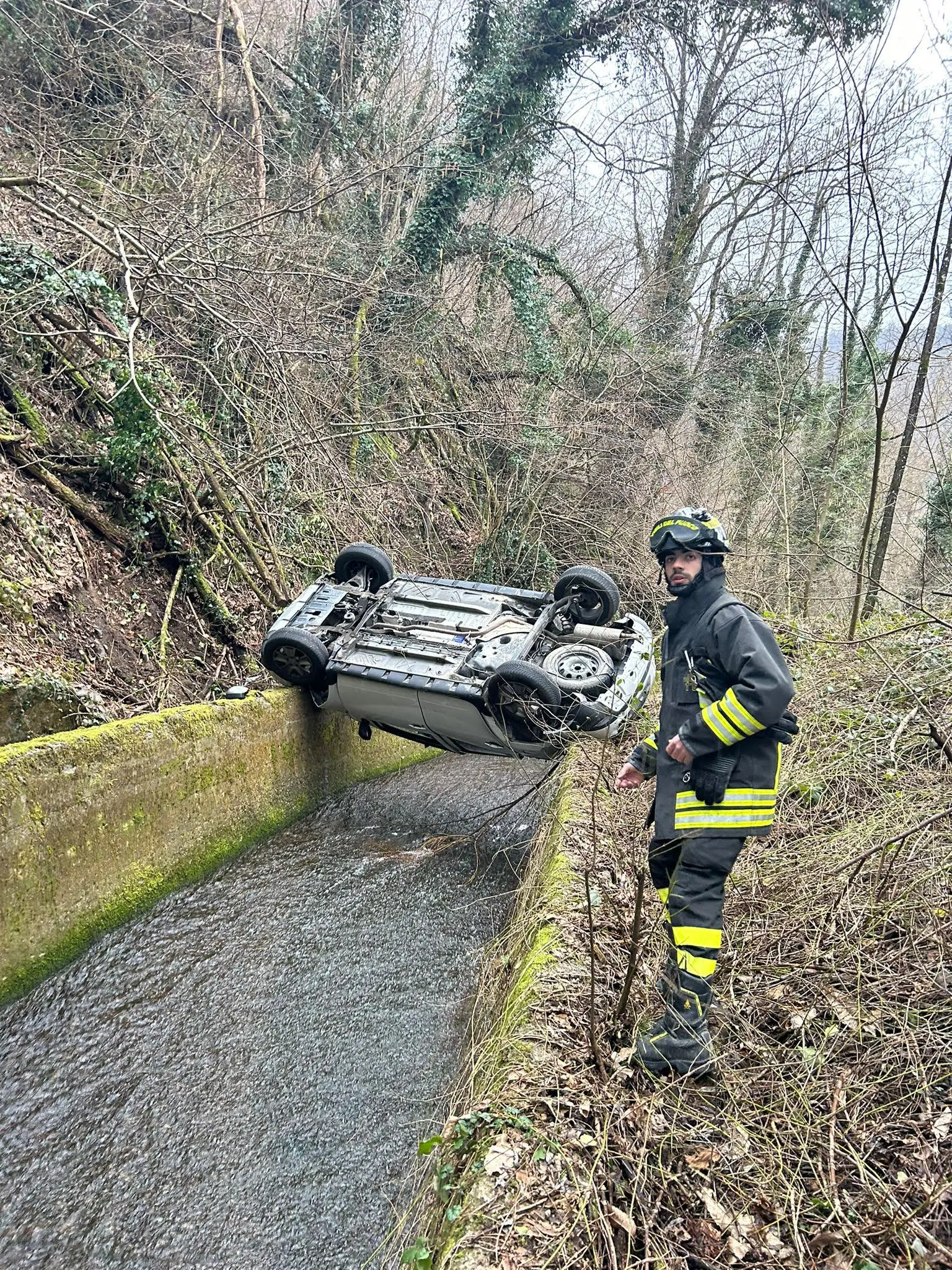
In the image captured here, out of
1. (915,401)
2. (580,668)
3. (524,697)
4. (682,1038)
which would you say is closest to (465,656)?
(524,697)

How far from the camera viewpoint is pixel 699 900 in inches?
113

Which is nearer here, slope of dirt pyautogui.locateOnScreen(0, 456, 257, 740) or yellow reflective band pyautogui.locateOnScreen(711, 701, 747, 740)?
yellow reflective band pyautogui.locateOnScreen(711, 701, 747, 740)

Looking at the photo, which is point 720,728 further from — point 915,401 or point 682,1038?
point 915,401

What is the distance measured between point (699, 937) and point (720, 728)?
0.72m

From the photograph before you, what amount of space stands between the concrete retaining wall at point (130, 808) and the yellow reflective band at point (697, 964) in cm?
325

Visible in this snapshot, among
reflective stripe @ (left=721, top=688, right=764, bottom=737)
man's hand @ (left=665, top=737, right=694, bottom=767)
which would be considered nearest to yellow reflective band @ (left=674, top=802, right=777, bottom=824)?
man's hand @ (left=665, top=737, right=694, bottom=767)

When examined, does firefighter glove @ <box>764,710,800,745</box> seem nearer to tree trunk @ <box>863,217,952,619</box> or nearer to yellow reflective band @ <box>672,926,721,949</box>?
yellow reflective band @ <box>672,926,721,949</box>

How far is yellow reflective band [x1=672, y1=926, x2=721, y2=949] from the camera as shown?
9.27ft

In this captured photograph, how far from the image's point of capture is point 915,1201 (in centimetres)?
217

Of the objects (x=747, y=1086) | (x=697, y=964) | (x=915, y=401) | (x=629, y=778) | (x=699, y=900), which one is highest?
(x=915, y=401)

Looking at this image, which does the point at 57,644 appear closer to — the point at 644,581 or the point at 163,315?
the point at 163,315

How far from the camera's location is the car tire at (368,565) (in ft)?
23.6

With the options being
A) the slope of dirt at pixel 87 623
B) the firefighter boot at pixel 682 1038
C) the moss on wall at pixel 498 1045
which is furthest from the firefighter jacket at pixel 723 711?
the slope of dirt at pixel 87 623

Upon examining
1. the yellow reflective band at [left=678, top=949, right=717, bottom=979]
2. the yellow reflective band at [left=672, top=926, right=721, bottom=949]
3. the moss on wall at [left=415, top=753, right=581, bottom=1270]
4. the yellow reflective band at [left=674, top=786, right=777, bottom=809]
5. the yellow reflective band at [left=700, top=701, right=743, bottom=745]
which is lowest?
the moss on wall at [left=415, top=753, right=581, bottom=1270]
